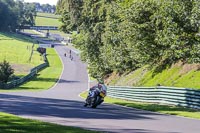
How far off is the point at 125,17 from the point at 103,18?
705 inches

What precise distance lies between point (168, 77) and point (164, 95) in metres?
11.1

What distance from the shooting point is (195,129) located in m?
16.1

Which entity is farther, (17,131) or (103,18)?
(103,18)

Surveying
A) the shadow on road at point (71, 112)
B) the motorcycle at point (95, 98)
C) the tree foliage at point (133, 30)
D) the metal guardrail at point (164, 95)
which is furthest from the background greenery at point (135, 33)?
the shadow on road at point (71, 112)

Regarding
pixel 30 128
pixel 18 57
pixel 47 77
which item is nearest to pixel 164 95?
pixel 30 128

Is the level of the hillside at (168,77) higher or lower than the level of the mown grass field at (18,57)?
lower

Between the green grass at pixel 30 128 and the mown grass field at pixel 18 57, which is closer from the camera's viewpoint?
the green grass at pixel 30 128

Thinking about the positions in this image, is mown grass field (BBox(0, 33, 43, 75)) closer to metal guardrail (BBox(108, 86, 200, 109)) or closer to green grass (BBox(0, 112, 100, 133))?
metal guardrail (BBox(108, 86, 200, 109))

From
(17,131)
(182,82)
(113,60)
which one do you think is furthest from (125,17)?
(17,131)

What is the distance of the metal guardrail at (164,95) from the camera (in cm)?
2594

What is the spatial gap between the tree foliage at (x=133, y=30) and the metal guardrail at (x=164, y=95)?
1.94 metres

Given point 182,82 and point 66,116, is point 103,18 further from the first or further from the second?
point 66,116

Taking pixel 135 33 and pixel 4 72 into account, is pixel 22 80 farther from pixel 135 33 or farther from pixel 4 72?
pixel 135 33

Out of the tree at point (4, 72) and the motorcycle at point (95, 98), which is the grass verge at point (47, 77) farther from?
the motorcycle at point (95, 98)
